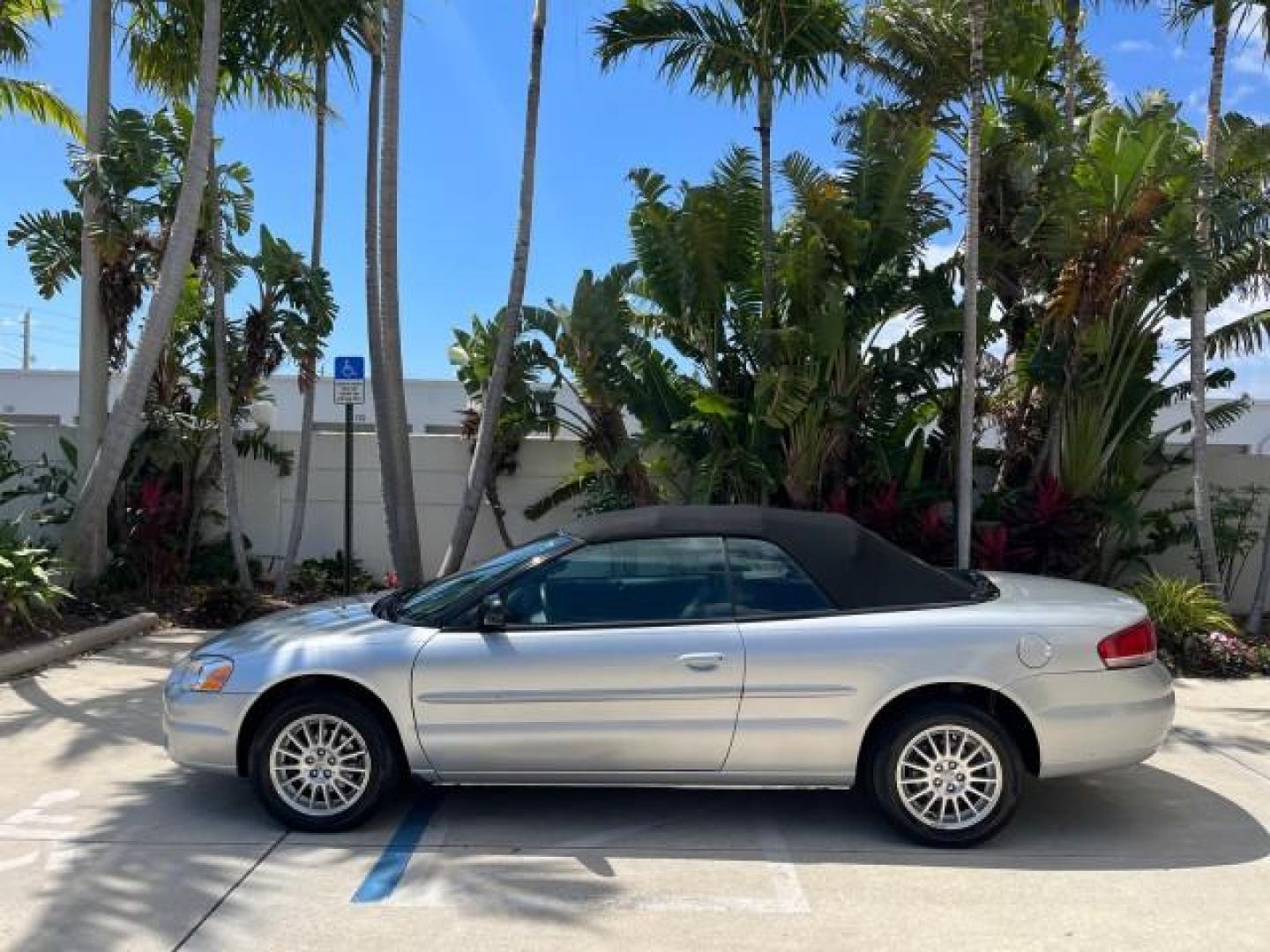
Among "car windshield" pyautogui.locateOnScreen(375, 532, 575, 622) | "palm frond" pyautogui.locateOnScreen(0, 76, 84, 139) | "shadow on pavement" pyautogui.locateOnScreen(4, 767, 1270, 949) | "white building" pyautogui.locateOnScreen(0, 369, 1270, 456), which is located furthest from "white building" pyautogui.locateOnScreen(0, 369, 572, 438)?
"shadow on pavement" pyautogui.locateOnScreen(4, 767, 1270, 949)

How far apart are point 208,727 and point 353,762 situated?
2.29ft

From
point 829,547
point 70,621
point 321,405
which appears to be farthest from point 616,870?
point 321,405

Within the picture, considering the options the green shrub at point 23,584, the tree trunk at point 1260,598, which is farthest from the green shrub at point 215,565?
the tree trunk at point 1260,598

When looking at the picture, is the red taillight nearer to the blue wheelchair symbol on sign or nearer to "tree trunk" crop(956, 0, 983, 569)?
"tree trunk" crop(956, 0, 983, 569)

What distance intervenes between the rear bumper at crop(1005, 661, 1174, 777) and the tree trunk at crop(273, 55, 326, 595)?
872 cm

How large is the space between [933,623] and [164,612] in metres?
8.43

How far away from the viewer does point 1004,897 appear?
165 inches

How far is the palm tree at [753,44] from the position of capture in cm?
1004

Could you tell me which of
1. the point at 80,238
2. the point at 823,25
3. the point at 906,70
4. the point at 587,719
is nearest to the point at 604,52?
the point at 823,25

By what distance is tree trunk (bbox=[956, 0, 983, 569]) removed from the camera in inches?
365

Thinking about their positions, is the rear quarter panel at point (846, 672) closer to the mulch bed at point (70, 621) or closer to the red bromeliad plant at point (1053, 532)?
the red bromeliad plant at point (1053, 532)

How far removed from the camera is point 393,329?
1005cm

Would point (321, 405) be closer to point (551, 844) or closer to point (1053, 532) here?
point (1053, 532)

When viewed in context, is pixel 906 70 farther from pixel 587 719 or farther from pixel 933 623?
pixel 587 719
